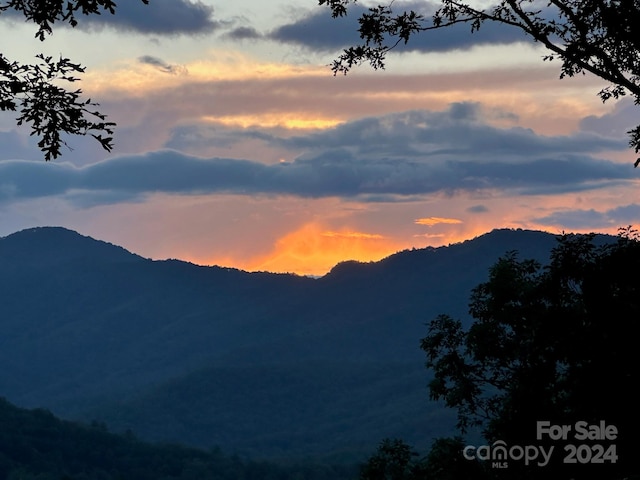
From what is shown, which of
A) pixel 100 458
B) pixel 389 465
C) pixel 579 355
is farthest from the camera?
pixel 100 458

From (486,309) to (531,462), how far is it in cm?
760

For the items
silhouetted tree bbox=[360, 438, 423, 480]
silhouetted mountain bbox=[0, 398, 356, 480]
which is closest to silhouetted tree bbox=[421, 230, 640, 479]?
silhouetted tree bbox=[360, 438, 423, 480]

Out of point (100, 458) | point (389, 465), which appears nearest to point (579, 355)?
point (389, 465)

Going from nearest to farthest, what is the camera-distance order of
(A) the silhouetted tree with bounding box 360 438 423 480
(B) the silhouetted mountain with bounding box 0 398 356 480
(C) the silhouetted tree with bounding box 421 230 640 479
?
(C) the silhouetted tree with bounding box 421 230 640 479 → (A) the silhouetted tree with bounding box 360 438 423 480 → (B) the silhouetted mountain with bounding box 0 398 356 480

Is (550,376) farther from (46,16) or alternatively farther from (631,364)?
(46,16)

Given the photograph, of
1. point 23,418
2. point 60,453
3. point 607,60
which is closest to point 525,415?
point 607,60

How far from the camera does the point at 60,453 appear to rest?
545 ft

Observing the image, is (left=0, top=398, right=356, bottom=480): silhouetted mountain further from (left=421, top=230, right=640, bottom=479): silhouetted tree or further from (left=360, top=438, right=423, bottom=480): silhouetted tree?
(left=421, top=230, right=640, bottom=479): silhouetted tree

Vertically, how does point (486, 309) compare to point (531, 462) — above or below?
above

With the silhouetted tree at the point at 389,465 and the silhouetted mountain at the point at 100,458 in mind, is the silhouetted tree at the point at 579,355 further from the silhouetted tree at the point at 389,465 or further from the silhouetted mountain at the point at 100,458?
the silhouetted mountain at the point at 100,458

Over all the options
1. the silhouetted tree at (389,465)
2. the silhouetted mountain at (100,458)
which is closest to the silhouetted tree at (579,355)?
the silhouetted tree at (389,465)

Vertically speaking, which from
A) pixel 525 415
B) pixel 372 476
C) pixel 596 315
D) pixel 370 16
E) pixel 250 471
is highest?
pixel 370 16

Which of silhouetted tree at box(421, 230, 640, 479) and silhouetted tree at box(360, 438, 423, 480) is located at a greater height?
silhouetted tree at box(421, 230, 640, 479)

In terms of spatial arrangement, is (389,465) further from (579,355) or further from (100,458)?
(100,458)
